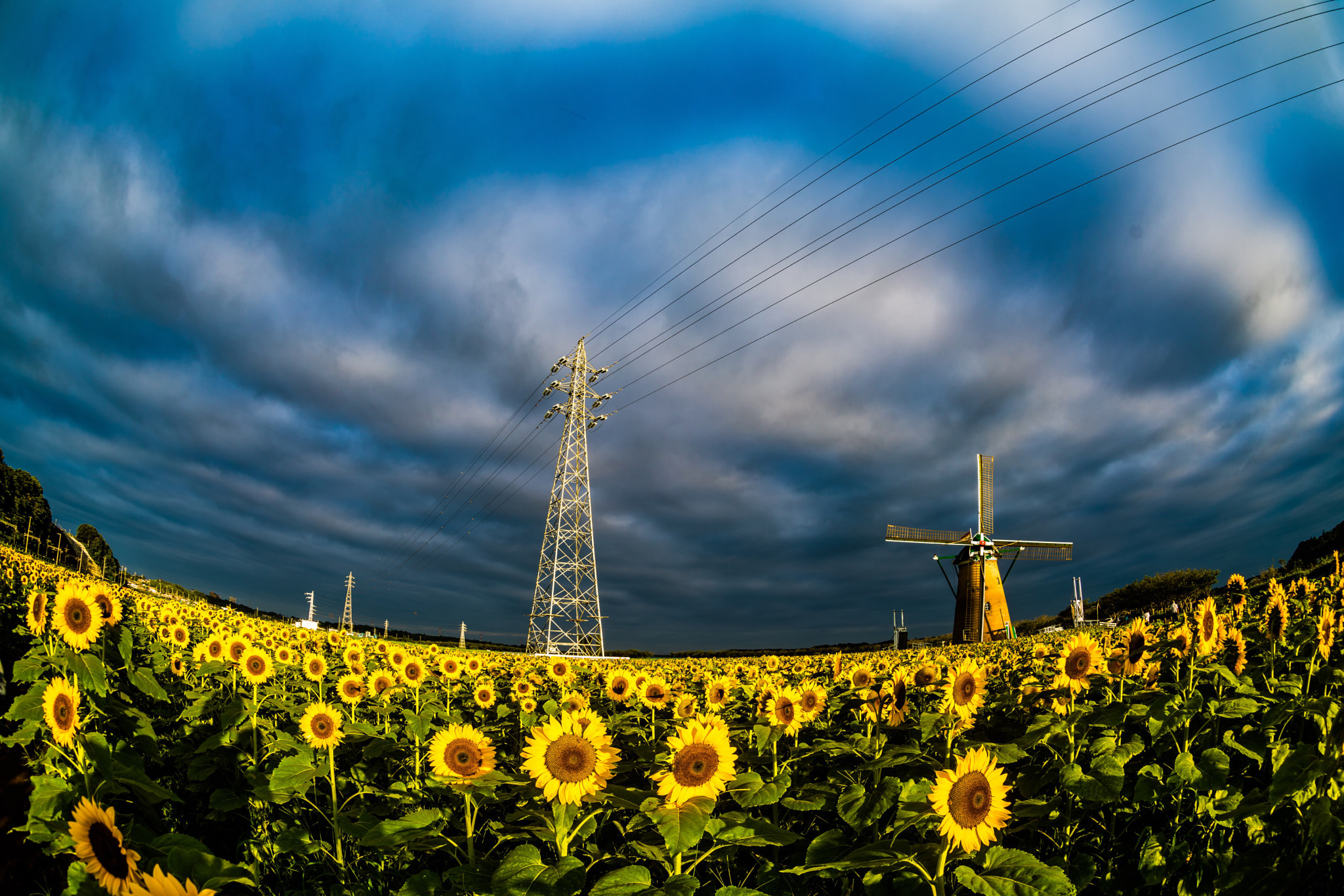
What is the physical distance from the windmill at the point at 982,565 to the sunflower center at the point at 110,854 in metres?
41.2

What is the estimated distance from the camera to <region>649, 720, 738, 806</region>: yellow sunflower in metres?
2.96

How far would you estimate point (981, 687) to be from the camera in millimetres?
4195

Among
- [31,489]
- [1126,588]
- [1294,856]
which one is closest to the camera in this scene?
[1294,856]

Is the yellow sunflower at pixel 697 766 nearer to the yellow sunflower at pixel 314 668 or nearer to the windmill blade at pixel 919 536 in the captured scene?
the yellow sunflower at pixel 314 668

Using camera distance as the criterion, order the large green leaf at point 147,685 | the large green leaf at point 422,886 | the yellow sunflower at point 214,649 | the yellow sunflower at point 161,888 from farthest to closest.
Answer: the yellow sunflower at point 214,649, the large green leaf at point 147,685, the large green leaf at point 422,886, the yellow sunflower at point 161,888

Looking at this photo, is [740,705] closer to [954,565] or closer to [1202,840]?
[1202,840]

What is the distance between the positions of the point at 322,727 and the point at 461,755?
1.62m

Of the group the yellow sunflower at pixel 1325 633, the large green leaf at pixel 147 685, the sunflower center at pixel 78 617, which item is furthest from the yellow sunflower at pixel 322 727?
the yellow sunflower at pixel 1325 633

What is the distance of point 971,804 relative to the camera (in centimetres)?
270

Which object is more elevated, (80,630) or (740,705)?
(80,630)

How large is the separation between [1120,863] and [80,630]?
6878 mm

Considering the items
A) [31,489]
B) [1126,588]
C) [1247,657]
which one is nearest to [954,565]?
[1126,588]

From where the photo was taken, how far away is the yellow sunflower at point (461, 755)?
339 cm

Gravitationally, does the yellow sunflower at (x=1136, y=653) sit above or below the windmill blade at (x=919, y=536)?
below
